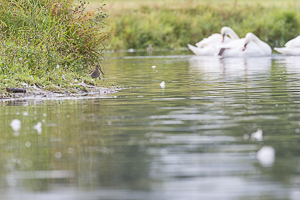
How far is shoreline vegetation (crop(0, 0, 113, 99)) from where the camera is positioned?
15.2 metres

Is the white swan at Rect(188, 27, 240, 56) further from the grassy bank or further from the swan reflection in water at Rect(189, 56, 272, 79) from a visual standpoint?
the grassy bank

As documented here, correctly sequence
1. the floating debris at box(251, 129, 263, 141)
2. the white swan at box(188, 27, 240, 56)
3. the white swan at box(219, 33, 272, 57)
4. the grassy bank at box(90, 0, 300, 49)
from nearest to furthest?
the floating debris at box(251, 129, 263, 141) < the white swan at box(219, 33, 272, 57) < the white swan at box(188, 27, 240, 56) < the grassy bank at box(90, 0, 300, 49)

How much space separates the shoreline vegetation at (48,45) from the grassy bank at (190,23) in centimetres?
2755

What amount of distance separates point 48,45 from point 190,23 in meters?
32.8

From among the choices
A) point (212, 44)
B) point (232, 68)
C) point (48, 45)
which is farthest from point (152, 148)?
point (212, 44)

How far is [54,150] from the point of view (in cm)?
763

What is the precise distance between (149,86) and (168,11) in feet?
115

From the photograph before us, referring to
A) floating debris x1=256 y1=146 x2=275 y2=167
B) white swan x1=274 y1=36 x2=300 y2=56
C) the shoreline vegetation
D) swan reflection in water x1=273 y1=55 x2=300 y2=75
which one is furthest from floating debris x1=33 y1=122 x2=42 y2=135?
white swan x1=274 y1=36 x2=300 y2=56

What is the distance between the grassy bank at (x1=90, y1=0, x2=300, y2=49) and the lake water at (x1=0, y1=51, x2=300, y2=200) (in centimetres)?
3302

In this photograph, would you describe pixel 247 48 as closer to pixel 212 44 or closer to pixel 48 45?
pixel 212 44

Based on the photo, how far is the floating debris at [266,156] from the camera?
6680mm

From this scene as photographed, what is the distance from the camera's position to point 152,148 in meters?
7.63

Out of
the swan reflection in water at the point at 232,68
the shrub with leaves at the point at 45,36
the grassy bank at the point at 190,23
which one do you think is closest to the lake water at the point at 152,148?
the shrub with leaves at the point at 45,36

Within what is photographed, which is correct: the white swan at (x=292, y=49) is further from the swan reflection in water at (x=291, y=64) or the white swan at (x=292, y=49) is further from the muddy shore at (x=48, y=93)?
the muddy shore at (x=48, y=93)
